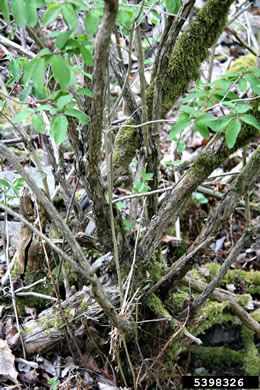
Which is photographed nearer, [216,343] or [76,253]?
[76,253]

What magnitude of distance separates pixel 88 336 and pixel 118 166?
1008 millimetres

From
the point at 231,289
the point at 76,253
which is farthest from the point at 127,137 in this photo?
the point at 231,289

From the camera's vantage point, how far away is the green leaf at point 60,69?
3.37 ft

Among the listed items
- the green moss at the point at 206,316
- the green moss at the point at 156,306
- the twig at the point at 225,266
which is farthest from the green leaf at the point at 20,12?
the green moss at the point at 206,316

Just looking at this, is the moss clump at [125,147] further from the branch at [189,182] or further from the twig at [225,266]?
the twig at [225,266]

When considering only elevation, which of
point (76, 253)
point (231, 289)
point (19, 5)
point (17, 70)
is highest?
point (19, 5)

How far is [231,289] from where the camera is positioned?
3037 mm

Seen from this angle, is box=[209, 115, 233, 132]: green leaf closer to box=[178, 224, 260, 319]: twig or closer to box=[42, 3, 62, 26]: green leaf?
box=[42, 3, 62, 26]: green leaf

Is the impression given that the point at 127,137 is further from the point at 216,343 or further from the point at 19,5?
the point at 216,343

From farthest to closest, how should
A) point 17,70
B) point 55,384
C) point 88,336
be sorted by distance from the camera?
point 88,336, point 55,384, point 17,70

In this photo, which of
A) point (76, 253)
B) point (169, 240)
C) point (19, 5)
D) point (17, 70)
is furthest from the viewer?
point (169, 240)

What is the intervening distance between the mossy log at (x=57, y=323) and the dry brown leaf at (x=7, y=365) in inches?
4.7

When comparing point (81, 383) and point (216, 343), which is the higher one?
point (81, 383)

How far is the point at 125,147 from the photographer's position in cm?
221
